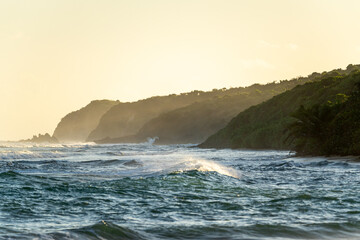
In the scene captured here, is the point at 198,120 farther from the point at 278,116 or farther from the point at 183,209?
the point at 183,209

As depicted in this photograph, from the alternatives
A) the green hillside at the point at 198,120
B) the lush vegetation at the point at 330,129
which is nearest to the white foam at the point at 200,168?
the lush vegetation at the point at 330,129

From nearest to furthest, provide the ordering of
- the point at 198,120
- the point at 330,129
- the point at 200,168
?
the point at 200,168, the point at 330,129, the point at 198,120

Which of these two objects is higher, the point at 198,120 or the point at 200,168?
the point at 198,120

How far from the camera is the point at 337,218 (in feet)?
33.9

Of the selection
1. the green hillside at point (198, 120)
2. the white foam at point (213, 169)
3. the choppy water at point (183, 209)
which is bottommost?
the choppy water at point (183, 209)

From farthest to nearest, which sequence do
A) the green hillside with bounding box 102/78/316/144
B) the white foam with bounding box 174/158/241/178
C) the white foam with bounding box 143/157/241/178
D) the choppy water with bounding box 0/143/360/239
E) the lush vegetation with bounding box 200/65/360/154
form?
the green hillside with bounding box 102/78/316/144, the lush vegetation with bounding box 200/65/360/154, the white foam with bounding box 143/157/241/178, the white foam with bounding box 174/158/241/178, the choppy water with bounding box 0/143/360/239

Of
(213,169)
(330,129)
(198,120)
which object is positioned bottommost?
(213,169)

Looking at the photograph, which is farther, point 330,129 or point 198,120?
point 198,120

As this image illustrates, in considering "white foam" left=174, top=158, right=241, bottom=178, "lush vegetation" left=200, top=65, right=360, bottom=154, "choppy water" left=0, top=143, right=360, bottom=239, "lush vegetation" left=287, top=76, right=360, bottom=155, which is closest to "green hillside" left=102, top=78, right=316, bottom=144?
"lush vegetation" left=200, top=65, right=360, bottom=154

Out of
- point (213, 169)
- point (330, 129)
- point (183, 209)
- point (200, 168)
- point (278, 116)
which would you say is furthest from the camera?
point (278, 116)

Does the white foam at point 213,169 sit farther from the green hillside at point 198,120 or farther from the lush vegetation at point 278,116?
the green hillside at point 198,120

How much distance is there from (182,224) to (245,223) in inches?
46.1

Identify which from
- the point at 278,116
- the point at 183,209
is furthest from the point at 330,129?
the point at 278,116

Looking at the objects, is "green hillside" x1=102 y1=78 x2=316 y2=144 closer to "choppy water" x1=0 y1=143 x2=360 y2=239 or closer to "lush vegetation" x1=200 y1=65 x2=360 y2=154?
"lush vegetation" x1=200 y1=65 x2=360 y2=154
